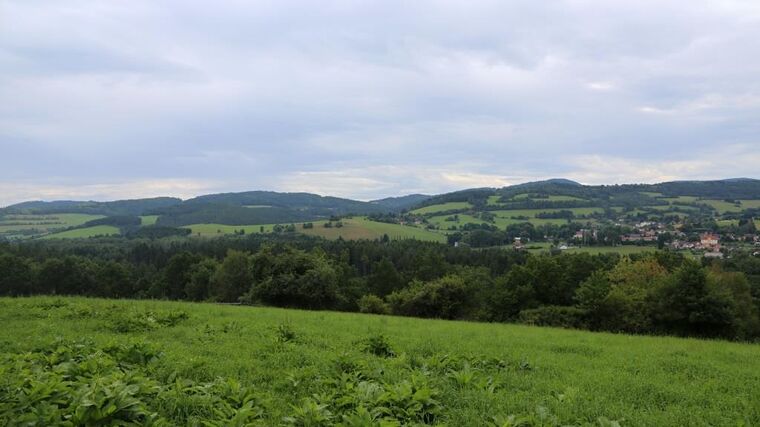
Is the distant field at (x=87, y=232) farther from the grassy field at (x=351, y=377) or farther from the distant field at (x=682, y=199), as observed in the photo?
the distant field at (x=682, y=199)

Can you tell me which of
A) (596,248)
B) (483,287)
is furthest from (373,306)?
(596,248)

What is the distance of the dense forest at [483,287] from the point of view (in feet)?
104

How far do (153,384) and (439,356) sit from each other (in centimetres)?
592

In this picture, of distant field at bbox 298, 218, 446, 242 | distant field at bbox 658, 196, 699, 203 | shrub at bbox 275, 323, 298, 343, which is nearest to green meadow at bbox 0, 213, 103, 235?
distant field at bbox 298, 218, 446, 242

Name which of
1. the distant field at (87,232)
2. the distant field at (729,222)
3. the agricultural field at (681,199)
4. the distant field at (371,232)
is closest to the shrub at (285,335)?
the distant field at (371,232)

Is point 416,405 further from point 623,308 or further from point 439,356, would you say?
point 623,308

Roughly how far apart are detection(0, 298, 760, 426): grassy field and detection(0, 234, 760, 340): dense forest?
754 inches

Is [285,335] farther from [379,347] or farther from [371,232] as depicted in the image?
[371,232]

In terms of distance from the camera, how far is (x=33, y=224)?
18012 cm

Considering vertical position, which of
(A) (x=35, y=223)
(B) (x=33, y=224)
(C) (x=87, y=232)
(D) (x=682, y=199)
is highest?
(D) (x=682, y=199)

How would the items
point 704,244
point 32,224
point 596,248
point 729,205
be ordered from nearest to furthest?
point 704,244 < point 596,248 < point 729,205 < point 32,224

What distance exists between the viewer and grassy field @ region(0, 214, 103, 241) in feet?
533

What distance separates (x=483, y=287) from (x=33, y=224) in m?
192

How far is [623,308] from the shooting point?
3319 cm
